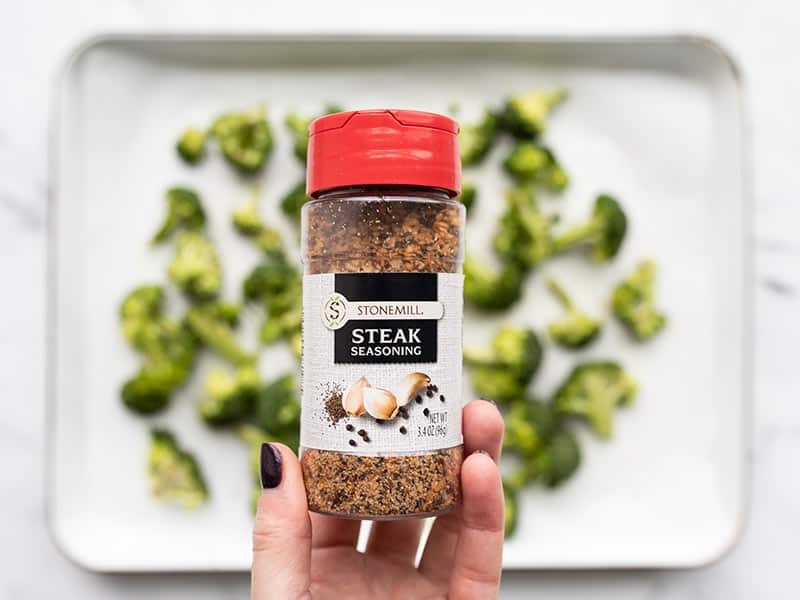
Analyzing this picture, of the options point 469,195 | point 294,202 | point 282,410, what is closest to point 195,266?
point 294,202

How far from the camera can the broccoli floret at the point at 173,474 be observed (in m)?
1.52

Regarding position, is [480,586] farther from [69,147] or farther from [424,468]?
[69,147]

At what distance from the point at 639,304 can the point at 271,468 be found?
97 centimetres

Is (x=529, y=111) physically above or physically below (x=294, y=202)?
above

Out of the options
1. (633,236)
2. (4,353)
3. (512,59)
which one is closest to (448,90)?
(512,59)

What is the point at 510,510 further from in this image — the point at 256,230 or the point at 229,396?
the point at 256,230

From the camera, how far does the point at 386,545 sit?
107 centimetres

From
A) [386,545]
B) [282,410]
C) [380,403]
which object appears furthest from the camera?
[282,410]

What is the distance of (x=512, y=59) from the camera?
1.55m

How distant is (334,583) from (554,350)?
77 cm

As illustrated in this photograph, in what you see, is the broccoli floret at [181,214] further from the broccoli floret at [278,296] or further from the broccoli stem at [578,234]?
the broccoli stem at [578,234]

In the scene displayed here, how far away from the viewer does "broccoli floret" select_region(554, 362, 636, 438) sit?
5.01 ft

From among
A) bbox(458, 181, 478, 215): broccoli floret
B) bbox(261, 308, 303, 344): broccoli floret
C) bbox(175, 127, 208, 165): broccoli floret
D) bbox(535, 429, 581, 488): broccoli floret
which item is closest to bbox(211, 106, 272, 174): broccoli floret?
bbox(175, 127, 208, 165): broccoli floret

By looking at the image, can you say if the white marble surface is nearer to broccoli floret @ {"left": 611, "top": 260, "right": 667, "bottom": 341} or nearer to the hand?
broccoli floret @ {"left": 611, "top": 260, "right": 667, "bottom": 341}
